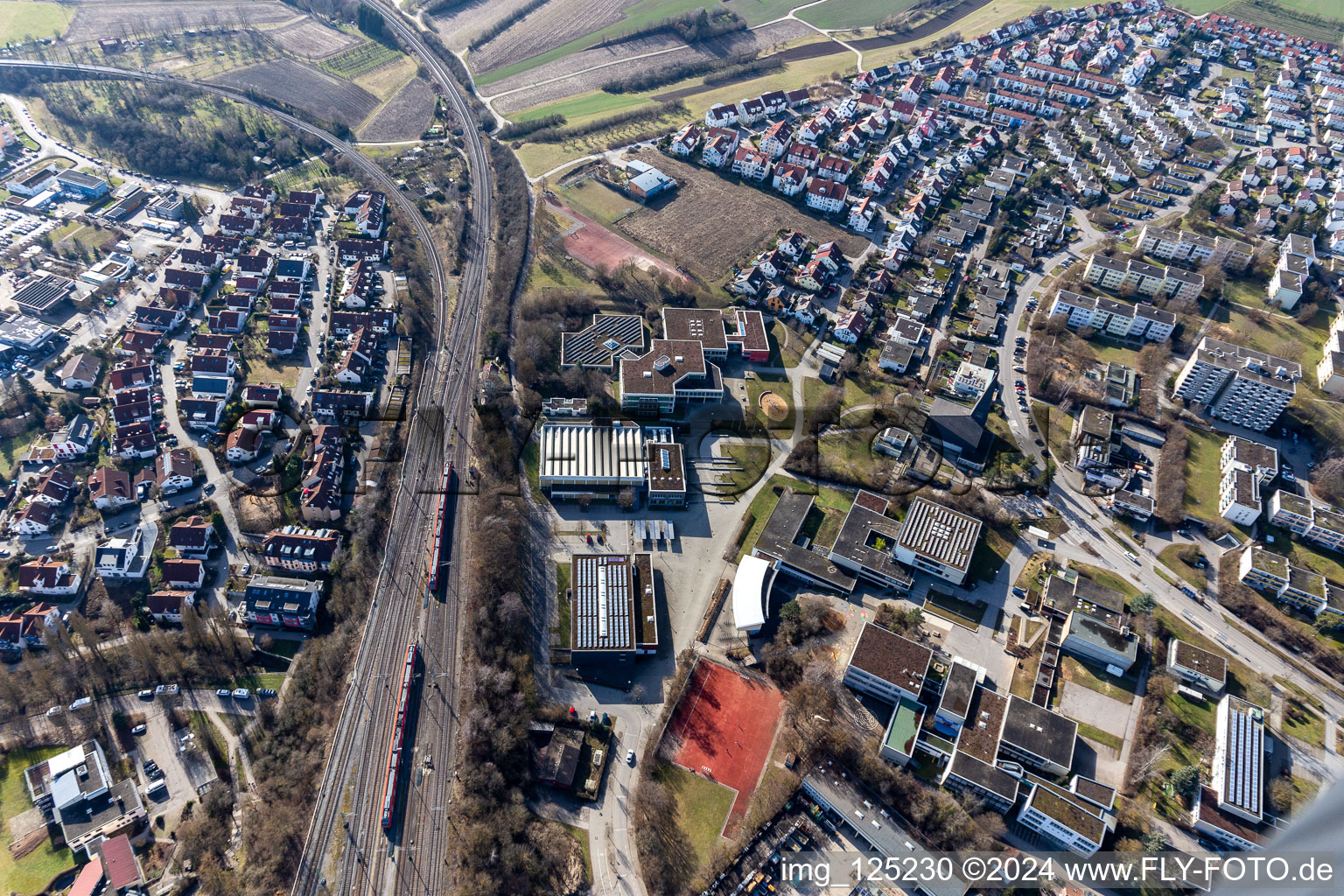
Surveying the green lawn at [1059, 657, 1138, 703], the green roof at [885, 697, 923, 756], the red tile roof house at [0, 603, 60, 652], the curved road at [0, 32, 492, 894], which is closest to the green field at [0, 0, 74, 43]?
the curved road at [0, 32, 492, 894]

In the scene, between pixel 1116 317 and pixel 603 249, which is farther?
pixel 603 249

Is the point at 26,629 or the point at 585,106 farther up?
the point at 585,106

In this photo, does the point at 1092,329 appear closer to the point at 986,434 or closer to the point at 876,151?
the point at 986,434

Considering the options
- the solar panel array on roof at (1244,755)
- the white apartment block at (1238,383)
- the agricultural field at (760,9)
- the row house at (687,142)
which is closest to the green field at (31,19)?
the row house at (687,142)

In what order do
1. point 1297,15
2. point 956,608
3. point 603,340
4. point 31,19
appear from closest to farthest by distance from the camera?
1. point 956,608
2. point 603,340
3. point 31,19
4. point 1297,15

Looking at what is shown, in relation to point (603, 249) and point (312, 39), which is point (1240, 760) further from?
point (312, 39)

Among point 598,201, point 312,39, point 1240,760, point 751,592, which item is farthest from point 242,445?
point 312,39
